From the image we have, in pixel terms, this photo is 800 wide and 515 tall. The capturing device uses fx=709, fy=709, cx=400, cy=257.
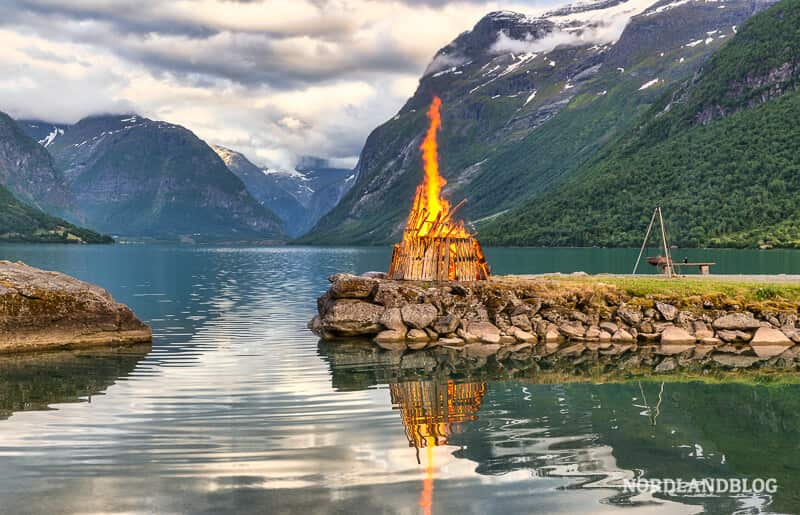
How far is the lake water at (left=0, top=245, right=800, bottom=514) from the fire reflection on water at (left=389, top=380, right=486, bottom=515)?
0.06 meters

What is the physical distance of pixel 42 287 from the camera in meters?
30.9

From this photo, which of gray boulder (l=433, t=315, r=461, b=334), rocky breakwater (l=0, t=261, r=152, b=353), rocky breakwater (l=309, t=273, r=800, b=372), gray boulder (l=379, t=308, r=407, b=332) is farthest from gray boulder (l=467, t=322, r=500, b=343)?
rocky breakwater (l=0, t=261, r=152, b=353)

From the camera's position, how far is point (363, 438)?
17266 millimetres

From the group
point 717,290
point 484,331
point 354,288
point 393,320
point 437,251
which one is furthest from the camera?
point 437,251

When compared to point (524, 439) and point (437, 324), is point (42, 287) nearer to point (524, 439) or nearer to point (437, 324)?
point (437, 324)

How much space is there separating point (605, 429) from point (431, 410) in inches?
191

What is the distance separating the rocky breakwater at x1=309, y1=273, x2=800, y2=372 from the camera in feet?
103

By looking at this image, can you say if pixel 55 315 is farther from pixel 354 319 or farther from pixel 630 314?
pixel 630 314

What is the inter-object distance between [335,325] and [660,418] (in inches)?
752

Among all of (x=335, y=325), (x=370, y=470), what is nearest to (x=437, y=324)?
(x=335, y=325)

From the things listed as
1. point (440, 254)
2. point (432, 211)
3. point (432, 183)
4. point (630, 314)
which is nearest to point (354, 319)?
point (440, 254)

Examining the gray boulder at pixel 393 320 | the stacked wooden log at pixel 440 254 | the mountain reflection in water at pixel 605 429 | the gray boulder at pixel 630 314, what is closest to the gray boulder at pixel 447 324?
the gray boulder at pixel 393 320

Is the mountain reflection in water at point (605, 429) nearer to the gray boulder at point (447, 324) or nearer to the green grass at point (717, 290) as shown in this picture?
the gray boulder at point (447, 324)

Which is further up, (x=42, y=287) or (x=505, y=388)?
(x=42, y=287)
